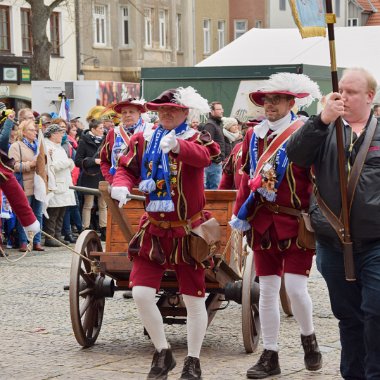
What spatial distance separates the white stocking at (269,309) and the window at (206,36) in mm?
44762

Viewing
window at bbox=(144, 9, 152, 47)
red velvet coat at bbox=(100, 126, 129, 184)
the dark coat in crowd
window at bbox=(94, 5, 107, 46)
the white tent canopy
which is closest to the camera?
red velvet coat at bbox=(100, 126, 129, 184)

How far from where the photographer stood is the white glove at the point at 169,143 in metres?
6.23

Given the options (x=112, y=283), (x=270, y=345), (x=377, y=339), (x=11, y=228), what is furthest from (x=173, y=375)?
(x=11, y=228)

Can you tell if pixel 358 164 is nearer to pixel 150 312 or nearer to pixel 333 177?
pixel 333 177

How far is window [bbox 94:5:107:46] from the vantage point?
4209 cm

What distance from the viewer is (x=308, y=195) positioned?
669cm

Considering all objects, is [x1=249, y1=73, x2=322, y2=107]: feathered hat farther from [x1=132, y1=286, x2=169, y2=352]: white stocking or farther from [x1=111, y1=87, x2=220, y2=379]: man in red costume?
[x1=132, y1=286, x2=169, y2=352]: white stocking

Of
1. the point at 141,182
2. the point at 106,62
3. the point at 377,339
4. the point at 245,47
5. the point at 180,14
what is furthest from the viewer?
the point at 180,14

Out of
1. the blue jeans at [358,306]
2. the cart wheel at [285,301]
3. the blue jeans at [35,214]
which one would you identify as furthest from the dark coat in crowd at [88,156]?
the blue jeans at [358,306]

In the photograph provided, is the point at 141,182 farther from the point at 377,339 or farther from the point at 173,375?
the point at 377,339

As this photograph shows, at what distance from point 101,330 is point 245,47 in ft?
59.3

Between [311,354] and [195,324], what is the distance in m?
0.79

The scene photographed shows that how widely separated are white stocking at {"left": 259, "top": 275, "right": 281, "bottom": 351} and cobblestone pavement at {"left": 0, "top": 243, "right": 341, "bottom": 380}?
0.24 metres

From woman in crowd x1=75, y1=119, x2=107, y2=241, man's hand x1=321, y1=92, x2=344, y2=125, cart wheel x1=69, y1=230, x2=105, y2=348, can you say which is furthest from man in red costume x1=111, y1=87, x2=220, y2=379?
woman in crowd x1=75, y1=119, x2=107, y2=241
